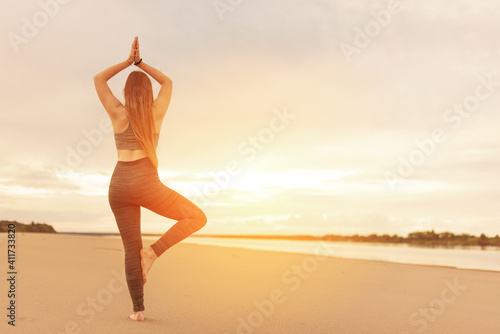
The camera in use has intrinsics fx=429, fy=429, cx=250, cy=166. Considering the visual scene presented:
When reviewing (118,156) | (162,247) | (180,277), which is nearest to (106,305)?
(162,247)

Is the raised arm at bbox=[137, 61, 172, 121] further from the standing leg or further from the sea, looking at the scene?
the sea

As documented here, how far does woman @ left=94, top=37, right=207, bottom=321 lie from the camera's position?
3.71m

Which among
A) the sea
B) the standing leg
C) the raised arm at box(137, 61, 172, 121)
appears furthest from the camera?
the sea

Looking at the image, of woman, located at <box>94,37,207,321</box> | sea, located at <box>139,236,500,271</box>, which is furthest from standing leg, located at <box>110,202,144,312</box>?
sea, located at <box>139,236,500,271</box>

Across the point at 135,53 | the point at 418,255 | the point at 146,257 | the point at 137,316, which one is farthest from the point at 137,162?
the point at 418,255

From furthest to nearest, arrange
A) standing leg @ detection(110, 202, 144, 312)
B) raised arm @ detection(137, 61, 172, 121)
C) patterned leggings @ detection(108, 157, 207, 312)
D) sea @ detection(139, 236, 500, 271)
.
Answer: sea @ detection(139, 236, 500, 271) < raised arm @ detection(137, 61, 172, 121) < standing leg @ detection(110, 202, 144, 312) < patterned leggings @ detection(108, 157, 207, 312)

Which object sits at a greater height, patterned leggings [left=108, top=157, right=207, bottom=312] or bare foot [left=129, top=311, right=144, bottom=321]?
patterned leggings [left=108, top=157, right=207, bottom=312]

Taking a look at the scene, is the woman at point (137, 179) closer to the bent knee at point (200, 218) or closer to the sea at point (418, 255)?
the bent knee at point (200, 218)

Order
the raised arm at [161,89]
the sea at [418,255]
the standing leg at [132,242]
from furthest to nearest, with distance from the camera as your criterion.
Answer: the sea at [418,255] → the raised arm at [161,89] → the standing leg at [132,242]

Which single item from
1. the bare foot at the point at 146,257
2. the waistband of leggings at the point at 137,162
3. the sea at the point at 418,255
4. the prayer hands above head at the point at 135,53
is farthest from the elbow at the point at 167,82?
the sea at the point at 418,255

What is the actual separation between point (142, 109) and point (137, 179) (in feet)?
2.07

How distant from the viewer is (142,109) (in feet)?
12.5

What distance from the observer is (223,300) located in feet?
16.3

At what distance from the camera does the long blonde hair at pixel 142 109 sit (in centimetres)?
374
